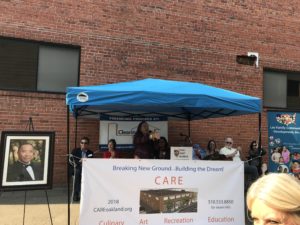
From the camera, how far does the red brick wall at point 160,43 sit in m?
10.1

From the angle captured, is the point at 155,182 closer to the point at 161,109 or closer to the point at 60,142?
the point at 161,109

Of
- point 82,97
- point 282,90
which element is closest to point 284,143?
point 282,90

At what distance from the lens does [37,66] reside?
10289 mm

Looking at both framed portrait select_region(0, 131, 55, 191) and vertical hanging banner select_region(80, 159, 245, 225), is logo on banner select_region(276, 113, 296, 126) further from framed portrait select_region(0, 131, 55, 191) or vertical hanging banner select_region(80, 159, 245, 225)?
framed portrait select_region(0, 131, 55, 191)

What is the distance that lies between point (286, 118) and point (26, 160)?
942 centimetres

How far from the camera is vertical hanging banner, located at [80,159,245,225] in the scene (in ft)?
18.2

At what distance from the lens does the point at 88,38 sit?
10.7 m

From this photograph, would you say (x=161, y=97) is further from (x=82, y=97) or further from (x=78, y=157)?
(x=78, y=157)

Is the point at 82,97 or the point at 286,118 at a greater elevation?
the point at 286,118

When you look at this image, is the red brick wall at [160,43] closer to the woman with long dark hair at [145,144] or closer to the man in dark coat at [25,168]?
the woman with long dark hair at [145,144]

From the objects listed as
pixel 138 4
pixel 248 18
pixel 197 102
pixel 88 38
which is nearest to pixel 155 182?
pixel 197 102

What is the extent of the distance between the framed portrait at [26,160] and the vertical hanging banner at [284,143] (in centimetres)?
848

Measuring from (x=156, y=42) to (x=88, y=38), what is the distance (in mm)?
1945

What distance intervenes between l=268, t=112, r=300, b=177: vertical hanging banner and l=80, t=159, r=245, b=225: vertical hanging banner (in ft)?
23.0
